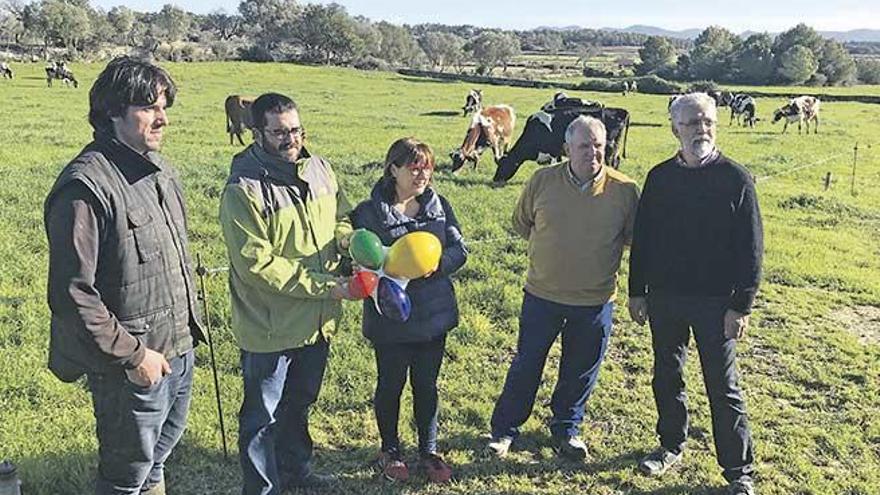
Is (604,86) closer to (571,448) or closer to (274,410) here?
(571,448)

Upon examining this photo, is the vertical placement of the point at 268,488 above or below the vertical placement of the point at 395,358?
below

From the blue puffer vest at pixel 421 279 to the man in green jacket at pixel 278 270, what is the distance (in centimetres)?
15

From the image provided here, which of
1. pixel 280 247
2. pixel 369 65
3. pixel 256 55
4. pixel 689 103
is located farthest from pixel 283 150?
pixel 256 55

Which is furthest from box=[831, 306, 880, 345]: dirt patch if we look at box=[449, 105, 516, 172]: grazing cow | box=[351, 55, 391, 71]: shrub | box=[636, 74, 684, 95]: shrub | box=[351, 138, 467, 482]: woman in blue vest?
box=[351, 55, 391, 71]: shrub

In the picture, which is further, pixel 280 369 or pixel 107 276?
pixel 280 369

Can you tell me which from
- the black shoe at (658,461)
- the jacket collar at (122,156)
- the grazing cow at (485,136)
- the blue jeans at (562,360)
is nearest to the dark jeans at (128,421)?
the jacket collar at (122,156)

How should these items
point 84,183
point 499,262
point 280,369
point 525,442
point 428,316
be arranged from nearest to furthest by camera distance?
point 84,183 < point 280,369 < point 428,316 < point 525,442 < point 499,262

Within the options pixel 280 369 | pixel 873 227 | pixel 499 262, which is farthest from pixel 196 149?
pixel 280 369

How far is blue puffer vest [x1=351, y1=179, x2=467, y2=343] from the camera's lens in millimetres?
3807

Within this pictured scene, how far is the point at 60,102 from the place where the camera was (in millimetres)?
24734

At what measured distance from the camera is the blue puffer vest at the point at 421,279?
3.81 metres

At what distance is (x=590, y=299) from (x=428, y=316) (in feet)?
3.08

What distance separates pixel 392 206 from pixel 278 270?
2.44ft

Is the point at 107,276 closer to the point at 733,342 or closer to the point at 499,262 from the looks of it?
the point at 733,342
